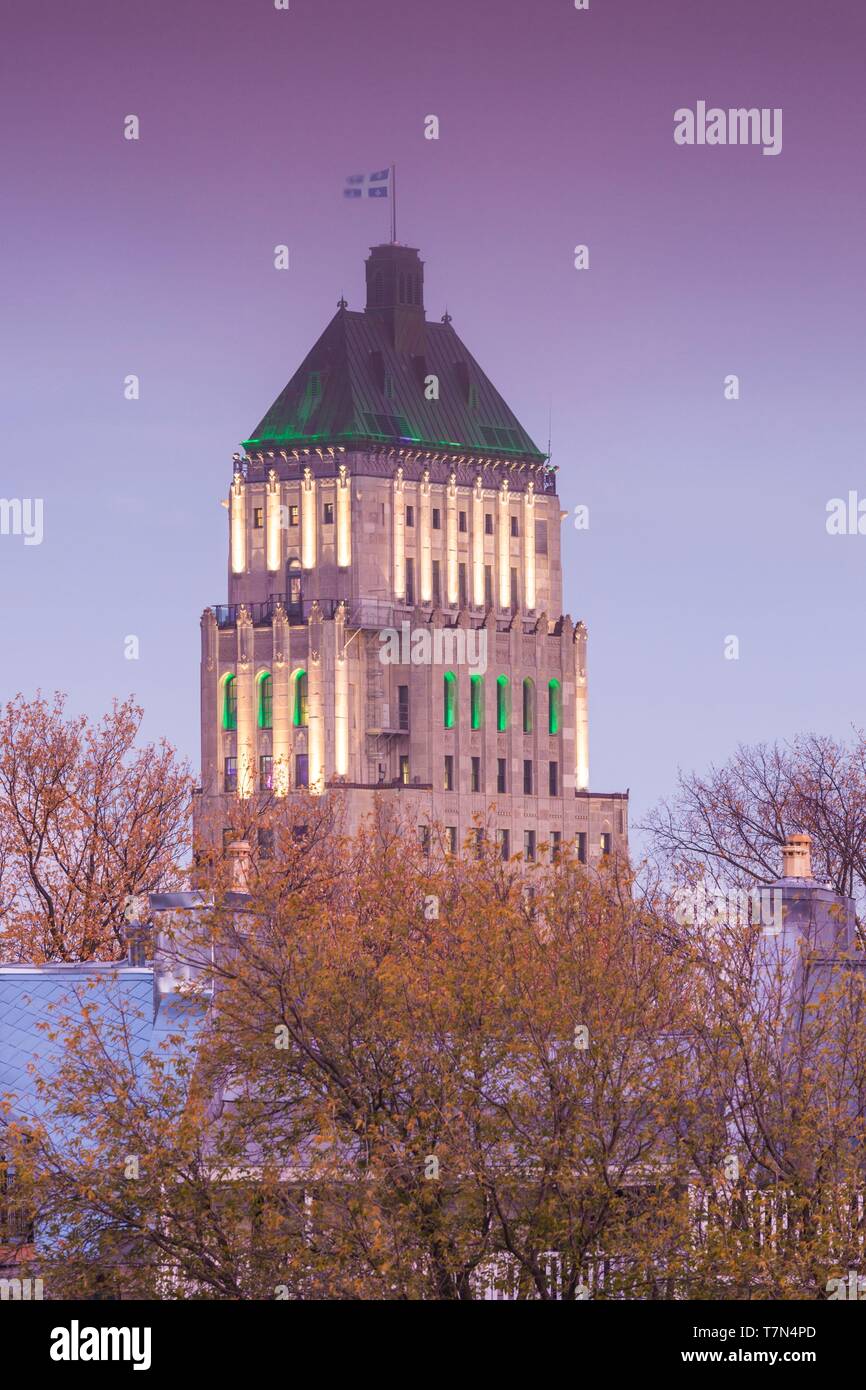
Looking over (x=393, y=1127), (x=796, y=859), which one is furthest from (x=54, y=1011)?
(x=796, y=859)

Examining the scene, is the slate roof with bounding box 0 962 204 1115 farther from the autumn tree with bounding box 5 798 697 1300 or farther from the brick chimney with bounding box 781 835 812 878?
the brick chimney with bounding box 781 835 812 878

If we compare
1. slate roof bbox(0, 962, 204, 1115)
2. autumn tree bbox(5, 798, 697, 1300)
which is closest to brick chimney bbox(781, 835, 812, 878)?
slate roof bbox(0, 962, 204, 1115)

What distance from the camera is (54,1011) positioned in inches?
2645

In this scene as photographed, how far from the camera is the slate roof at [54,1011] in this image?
65.2 m

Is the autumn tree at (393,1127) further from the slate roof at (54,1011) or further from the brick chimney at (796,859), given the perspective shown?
the brick chimney at (796,859)

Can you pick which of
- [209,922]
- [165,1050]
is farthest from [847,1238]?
[165,1050]

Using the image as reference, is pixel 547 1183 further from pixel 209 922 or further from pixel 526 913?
pixel 526 913

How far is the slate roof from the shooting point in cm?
6519

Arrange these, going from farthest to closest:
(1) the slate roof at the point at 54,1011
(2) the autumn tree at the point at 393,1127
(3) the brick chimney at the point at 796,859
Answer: (3) the brick chimney at the point at 796,859, (1) the slate roof at the point at 54,1011, (2) the autumn tree at the point at 393,1127

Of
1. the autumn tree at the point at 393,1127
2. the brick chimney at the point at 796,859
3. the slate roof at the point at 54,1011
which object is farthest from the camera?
the brick chimney at the point at 796,859

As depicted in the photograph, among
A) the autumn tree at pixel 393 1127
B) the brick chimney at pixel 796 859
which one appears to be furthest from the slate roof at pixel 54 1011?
the brick chimney at pixel 796 859

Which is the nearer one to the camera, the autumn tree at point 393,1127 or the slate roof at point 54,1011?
the autumn tree at point 393,1127

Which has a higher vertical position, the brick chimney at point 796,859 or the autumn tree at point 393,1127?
the brick chimney at point 796,859

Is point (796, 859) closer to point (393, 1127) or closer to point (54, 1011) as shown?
point (54, 1011)
